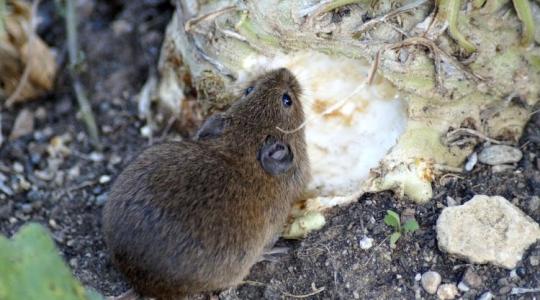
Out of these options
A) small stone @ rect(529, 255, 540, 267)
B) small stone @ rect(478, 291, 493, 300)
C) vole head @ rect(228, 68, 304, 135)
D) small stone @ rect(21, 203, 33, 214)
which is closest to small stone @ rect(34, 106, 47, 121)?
small stone @ rect(21, 203, 33, 214)

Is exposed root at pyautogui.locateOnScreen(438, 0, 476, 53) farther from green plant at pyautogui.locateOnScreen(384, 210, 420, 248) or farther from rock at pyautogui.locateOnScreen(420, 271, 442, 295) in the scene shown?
rock at pyautogui.locateOnScreen(420, 271, 442, 295)

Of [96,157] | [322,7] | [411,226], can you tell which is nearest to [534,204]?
[411,226]

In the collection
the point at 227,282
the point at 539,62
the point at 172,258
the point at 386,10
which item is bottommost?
the point at 227,282

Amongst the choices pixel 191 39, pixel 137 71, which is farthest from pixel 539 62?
pixel 137 71

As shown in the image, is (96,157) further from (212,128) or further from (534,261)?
(534,261)

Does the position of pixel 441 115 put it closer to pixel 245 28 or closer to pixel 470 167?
pixel 470 167

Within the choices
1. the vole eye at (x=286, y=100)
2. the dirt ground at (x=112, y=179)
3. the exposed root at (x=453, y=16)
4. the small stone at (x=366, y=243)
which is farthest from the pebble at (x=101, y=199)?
the exposed root at (x=453, y=16)
